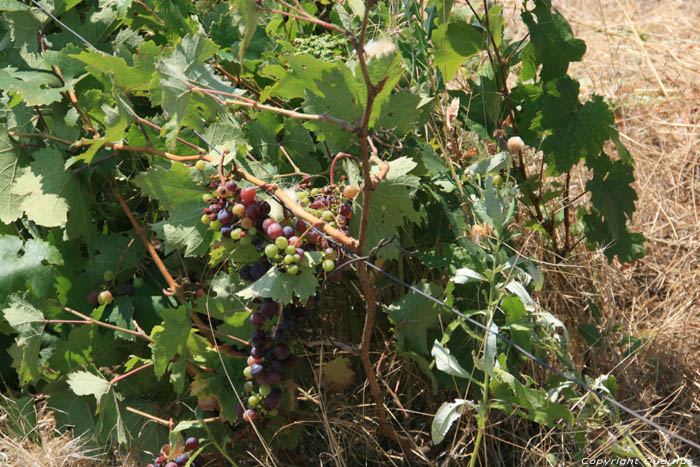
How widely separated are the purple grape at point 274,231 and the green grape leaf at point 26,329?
0.63m

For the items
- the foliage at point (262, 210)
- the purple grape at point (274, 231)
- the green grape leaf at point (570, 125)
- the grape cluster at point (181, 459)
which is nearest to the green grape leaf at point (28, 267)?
the foliage at point (262, 210)

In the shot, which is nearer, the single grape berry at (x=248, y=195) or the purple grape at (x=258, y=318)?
the single grape berry at (x=248, y=195)

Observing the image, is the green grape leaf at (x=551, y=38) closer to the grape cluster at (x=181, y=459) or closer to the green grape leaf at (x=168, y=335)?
the green grape leaf at (x=168, y=335)

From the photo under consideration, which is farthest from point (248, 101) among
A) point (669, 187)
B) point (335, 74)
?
point (669, 187)

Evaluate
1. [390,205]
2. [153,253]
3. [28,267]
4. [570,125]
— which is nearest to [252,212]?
[390,205]

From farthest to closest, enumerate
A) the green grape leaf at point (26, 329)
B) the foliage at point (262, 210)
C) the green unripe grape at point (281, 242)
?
the green grape leaf at point (26, 329)
the foliage at point (262, 210)
the green unripe grape at point (281, 242)

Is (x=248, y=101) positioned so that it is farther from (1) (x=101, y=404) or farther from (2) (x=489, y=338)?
(1) (x=101, y=404)

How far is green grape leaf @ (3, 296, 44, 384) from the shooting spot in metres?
1.31

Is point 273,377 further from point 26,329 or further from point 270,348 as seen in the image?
point 26,329

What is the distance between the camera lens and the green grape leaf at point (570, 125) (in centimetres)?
136

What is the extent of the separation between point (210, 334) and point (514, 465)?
2.15ft

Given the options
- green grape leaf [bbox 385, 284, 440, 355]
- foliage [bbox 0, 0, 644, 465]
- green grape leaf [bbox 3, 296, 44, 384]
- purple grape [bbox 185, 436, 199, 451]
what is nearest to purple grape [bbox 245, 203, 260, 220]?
foliage [bbox 0, 0, 644, 465]

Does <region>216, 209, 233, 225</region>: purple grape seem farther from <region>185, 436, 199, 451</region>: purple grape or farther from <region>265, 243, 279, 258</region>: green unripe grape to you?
<region>185, 436, 199, 451</region>: purple grape

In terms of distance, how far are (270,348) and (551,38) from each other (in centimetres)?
84
